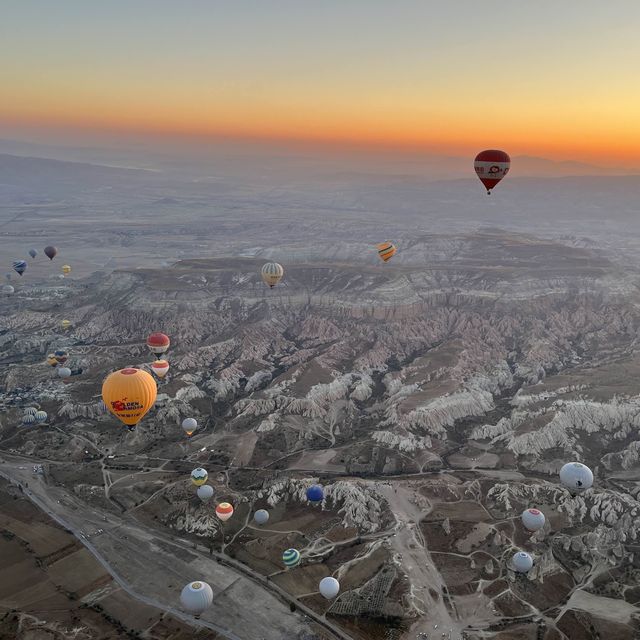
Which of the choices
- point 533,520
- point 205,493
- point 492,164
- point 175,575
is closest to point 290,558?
point 175,575

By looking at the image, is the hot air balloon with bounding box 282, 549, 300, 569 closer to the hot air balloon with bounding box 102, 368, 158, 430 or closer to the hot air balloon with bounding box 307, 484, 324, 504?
the hot air balloon with bounding box 307, 484, 324, 504

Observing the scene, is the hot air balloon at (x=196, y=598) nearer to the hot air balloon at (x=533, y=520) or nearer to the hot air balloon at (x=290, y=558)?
the hot air balloon at (x=290, y=558)

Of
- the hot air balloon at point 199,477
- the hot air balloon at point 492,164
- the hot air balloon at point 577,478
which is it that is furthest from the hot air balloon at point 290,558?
the hot air balloon at point 492,164

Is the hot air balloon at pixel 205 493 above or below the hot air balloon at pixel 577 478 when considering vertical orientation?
below

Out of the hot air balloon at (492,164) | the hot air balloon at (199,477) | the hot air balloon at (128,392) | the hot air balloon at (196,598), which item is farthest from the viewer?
the hot air balloon at (492,164)

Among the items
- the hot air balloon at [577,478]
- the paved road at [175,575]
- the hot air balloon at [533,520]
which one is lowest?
the paved road at [175,575]

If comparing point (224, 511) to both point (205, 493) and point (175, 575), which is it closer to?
point (205, 493)
